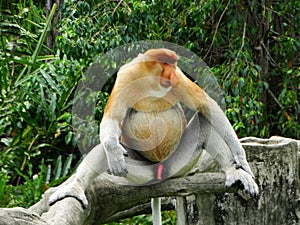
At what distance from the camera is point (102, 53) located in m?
4.32

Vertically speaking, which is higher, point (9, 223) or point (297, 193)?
point (9, 223)

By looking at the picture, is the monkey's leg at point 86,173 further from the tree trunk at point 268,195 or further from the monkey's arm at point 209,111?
the tree trunk at point 268,195

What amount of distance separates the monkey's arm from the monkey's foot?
65 centimetres

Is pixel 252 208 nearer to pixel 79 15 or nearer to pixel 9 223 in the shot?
pixel 9 223

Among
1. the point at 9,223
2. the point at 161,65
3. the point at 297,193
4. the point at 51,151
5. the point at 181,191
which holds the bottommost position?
the point at 51,151

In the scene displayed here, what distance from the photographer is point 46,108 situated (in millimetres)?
5383

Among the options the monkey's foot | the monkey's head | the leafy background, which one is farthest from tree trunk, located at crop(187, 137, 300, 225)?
the leafy background

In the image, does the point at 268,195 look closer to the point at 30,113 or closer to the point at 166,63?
the point at 166,63

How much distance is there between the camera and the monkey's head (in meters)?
2.79

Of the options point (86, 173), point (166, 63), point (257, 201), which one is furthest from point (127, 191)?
point (257, 201)

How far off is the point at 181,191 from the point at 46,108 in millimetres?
2681

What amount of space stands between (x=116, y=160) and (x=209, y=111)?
1.90ft

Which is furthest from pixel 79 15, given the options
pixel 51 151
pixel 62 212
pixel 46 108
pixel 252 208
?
pixel 62 212

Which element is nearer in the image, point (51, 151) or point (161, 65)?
point (161, 65)
